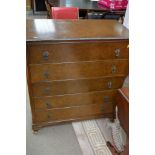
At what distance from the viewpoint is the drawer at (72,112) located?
195cm

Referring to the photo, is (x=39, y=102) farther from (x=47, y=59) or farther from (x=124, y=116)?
(x=124, y=116)

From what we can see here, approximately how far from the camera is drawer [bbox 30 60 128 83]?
5.59ft

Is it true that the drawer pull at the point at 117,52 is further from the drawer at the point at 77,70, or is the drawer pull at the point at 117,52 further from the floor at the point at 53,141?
the floor at the point at 53,141

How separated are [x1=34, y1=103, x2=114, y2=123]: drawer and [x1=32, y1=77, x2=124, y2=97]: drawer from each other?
0.64 feet

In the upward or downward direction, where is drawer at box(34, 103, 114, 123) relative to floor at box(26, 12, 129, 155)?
upward

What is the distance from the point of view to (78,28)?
1862mm

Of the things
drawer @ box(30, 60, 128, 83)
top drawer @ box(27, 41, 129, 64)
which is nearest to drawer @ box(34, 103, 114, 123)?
drawer @ box(30, 60, 128, 83)

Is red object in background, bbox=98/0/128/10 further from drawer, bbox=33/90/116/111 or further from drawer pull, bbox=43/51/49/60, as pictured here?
drawer pull, bbox=43/51/49/60

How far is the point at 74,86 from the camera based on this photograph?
1.86 meters

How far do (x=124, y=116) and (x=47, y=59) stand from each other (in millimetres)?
795

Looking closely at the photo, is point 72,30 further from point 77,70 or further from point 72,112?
point 72,112

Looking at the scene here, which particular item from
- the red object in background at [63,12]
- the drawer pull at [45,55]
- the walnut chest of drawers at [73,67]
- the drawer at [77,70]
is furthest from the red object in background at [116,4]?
the drawer pull at [45,55]
